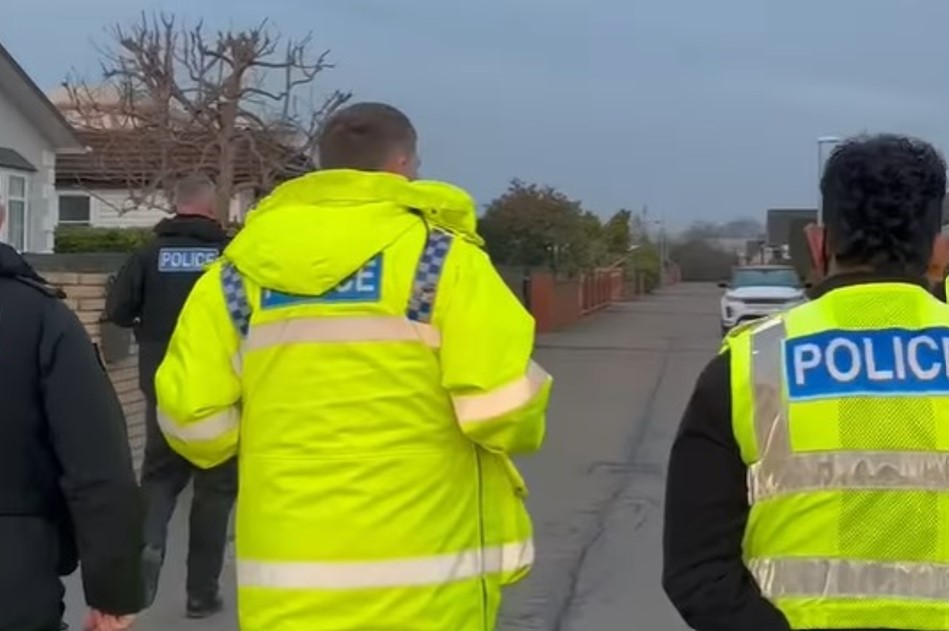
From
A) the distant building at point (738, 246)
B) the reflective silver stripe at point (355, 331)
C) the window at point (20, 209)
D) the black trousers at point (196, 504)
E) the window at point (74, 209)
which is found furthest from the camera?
the distant building at point (738, 246)

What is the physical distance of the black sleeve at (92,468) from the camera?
3.47 m

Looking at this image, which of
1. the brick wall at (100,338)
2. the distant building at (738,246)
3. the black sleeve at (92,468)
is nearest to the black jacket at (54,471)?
the black sleeve at (92,468)

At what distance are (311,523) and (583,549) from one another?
670 centimetres

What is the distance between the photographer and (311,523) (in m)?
3.52

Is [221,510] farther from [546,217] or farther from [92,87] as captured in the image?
[92,87]

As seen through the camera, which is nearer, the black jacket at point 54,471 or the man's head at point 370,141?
the black jacket at point 54,471

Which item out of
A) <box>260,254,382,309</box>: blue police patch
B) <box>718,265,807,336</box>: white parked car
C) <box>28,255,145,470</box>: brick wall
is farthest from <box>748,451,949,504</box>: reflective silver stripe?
<box>718,265,807,336</box>: white parked car

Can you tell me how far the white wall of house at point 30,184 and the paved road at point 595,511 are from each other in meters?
9.83

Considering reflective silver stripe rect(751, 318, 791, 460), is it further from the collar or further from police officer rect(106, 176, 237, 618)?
police officer rect(106, 176, 237, 618)

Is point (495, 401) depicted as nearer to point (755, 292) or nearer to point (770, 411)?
point (770, 411)

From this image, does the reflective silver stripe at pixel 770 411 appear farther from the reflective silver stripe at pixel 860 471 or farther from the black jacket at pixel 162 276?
the black jacket at pixel 162 276

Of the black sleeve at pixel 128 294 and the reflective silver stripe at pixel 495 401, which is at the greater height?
the black sleeve at pixel 128 294

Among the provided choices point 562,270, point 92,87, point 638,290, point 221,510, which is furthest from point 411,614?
point 638,290

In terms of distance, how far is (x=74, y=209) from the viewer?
47.6 meters
